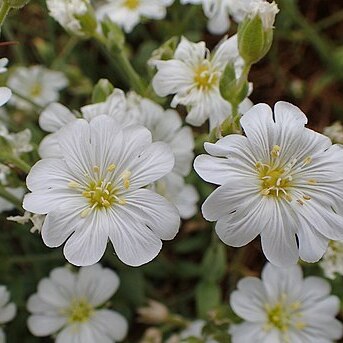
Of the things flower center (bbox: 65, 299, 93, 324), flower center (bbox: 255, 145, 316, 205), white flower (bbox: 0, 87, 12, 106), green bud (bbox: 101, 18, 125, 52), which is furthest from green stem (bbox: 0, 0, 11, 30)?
flower center (bbox: 65, 299, 93, 324)

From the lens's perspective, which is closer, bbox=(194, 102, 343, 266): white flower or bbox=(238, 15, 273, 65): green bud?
bbox=(194, 102, 343, 266): white flower

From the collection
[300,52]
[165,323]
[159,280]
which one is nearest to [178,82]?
[165,323]

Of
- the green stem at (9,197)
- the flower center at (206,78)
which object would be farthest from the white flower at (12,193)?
the flower center at (206,78)

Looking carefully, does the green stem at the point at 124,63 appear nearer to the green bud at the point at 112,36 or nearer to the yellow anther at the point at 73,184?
the green bud at the point at 112,36

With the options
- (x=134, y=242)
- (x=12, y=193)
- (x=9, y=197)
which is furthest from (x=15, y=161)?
(x=134, y=242)

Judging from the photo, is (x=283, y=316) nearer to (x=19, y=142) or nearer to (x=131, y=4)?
(x=19, y=142)

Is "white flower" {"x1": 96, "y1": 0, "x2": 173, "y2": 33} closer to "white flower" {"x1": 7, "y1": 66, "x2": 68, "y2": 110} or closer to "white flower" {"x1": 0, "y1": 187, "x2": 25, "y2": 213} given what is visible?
"white flower" {"x1": 7, "y1": 66, "x2": 68, "y2": 110}

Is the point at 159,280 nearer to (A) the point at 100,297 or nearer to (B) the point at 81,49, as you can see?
(A) the point at 100,297
